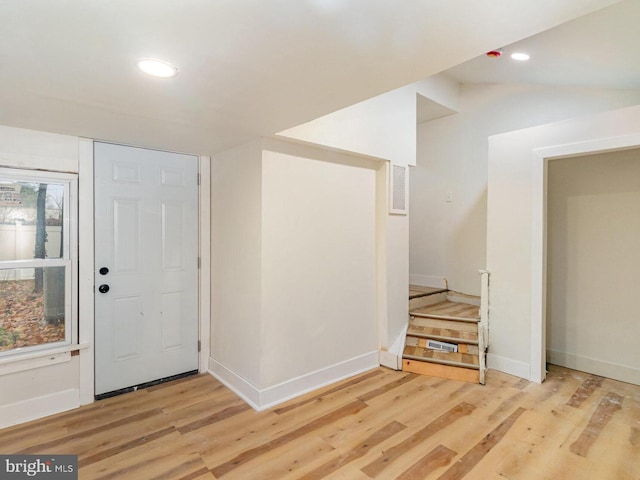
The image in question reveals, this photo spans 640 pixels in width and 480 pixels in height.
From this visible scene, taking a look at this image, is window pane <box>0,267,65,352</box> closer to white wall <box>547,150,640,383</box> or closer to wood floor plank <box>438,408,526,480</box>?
wood floor plank <box>438,408,526,480</box>

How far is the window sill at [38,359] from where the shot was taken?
7.99 ft

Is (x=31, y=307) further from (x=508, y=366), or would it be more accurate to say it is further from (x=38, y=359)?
(x=508, y=366)

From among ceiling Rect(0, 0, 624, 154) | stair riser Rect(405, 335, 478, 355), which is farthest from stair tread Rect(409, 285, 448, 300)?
ceiling Rect(0, 0, 624, 154)

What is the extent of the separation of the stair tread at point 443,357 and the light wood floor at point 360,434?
0.22 metres

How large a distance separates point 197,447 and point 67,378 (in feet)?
4.17

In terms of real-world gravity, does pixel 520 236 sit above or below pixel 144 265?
above

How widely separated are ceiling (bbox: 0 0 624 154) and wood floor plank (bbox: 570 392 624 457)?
8.10ft

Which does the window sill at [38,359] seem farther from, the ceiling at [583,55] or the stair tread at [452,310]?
the ceiling at [583,55]

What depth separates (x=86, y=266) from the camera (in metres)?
2.75

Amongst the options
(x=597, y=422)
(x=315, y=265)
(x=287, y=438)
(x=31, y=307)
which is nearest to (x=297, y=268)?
(x=315, y=265)

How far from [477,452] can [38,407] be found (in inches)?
121

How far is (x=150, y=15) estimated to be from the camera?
115 centimetres

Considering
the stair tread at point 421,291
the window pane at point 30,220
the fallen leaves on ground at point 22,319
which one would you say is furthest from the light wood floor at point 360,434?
the stair tread at point 421,291

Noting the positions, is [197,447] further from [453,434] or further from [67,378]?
[453,434]
